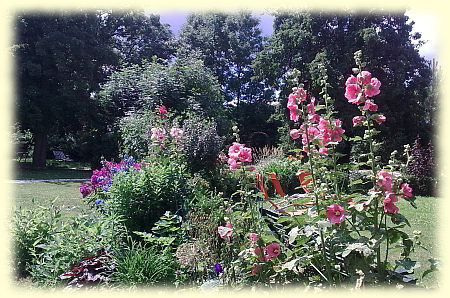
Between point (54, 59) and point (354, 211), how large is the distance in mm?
17842

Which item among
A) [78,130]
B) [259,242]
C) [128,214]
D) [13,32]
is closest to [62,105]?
[78,130]

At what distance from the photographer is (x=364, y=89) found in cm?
187

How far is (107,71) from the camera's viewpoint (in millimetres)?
19375

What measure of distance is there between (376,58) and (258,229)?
54.8 feet

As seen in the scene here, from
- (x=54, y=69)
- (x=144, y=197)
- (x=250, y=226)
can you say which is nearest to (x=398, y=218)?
(x=250, y=226)

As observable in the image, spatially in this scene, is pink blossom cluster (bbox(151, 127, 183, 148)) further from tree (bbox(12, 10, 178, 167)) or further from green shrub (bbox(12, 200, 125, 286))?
tree (bbox(12, 10, 178, 167))

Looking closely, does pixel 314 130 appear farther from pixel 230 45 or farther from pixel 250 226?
pixel 230 45

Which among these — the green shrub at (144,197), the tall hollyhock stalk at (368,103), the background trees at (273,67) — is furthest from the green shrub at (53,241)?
the background trees at (273,67)

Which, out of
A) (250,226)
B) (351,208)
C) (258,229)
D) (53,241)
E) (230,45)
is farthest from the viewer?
(230,45)

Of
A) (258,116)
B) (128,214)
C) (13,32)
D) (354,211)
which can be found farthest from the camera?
(258,116)

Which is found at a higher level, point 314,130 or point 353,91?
point 353,91

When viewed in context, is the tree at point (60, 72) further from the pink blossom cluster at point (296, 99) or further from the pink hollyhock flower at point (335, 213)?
the pink hollyhock flower at point (335, 213)

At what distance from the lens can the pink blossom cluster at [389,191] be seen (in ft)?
5.62

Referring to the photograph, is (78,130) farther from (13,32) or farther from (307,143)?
(307,143)
